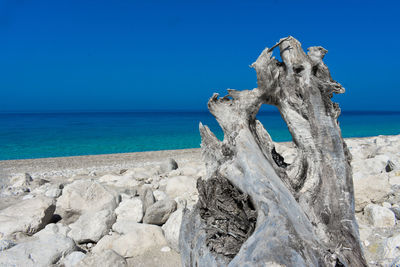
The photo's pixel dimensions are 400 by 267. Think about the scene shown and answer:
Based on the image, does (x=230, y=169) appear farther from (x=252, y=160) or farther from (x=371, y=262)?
(x=371, y=262)

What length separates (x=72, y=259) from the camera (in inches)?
148

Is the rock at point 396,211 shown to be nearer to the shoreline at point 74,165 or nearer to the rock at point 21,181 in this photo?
the rock at point 21,181

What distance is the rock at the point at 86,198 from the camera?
5.29 meters

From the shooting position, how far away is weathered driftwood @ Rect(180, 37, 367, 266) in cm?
243

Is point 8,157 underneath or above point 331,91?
underneath

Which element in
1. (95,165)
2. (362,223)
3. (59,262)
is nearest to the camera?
(59,262)

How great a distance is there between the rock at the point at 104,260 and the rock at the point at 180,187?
7.17 feet

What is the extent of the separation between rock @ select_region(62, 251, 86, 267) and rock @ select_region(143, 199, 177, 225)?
1193mm

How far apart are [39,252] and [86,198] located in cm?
172

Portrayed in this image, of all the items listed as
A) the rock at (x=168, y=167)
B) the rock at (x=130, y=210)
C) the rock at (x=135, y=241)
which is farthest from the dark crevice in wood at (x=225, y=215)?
the rock at (x=168, y=167)

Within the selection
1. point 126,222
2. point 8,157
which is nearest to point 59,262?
point 126,222

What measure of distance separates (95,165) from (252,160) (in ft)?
33.3

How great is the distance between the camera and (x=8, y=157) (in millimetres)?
17297

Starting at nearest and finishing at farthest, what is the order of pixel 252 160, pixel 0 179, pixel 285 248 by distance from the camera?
pixel 285 248 < pixel 252 160 < pixel 0 179
